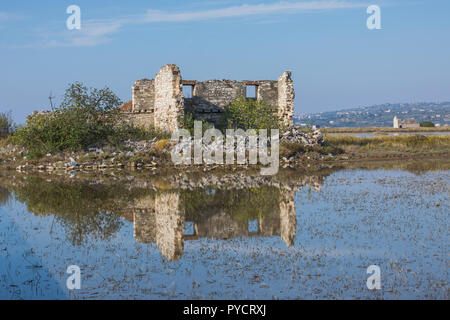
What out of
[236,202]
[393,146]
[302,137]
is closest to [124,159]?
[302,137]

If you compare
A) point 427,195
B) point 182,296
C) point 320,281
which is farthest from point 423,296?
point 427,195

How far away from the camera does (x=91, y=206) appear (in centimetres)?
1465

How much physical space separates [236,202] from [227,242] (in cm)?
460

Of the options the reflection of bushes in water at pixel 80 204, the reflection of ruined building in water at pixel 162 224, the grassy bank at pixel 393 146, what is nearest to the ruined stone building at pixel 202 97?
the grassy bank at pixel 393 146

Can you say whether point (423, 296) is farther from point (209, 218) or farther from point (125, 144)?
point (125, 144)

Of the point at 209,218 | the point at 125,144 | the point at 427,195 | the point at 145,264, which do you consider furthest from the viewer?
the point at 125,144

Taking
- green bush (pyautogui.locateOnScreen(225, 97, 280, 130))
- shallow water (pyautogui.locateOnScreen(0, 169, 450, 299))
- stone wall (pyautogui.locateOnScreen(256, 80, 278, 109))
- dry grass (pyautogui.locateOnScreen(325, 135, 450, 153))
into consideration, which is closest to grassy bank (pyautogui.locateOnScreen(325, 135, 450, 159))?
dry grass (pyautogui.locateOnScreen(325, 135, 450, 153))

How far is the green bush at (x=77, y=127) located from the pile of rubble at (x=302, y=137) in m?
7.08

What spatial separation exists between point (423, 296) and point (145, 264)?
4.29m

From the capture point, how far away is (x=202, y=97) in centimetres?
2978

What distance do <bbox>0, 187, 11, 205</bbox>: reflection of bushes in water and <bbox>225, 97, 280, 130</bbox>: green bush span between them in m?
13.2

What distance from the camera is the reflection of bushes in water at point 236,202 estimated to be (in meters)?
13.4

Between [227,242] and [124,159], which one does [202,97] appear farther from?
[227,242]

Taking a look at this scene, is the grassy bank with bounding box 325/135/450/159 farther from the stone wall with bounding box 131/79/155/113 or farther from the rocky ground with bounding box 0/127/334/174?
the stone wall with bounding box 131/79/155/113
